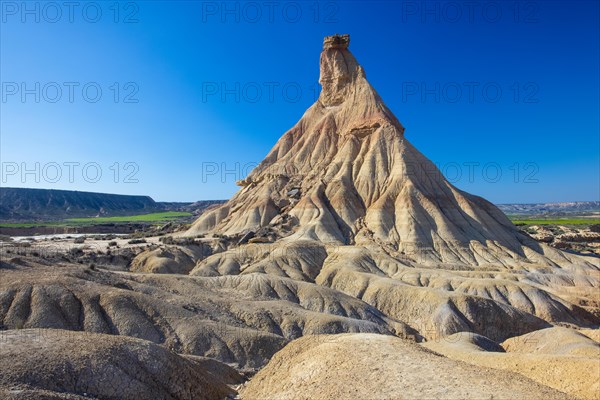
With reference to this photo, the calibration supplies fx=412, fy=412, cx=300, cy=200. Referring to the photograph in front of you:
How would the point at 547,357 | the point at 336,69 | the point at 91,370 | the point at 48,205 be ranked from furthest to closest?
1. the point at 48,205
2. the point at 336,69
3. the point at 547,357
4. the point at 91,370

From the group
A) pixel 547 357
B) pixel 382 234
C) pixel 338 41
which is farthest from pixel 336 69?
pixel 547 357

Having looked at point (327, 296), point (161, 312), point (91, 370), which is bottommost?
point (327, 296)

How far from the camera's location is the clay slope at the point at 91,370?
40.0ft

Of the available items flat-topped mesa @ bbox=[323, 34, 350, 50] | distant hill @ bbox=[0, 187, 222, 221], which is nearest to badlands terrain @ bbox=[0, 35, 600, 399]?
flat-topped mesa @ bbox=[323, 34, 350, 50]

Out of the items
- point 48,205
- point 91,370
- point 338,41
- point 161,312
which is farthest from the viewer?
point 48,205

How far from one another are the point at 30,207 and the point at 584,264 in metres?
173

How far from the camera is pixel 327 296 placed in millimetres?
36281

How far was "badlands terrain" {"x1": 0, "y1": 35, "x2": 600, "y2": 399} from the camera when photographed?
14.0 m

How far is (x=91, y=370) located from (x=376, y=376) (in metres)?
9.36

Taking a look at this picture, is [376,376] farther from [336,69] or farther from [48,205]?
[48,205]

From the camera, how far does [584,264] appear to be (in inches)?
2208

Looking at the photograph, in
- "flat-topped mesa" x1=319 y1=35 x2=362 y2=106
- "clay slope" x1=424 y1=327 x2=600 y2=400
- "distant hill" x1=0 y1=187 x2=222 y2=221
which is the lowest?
"clay slope" x1=424 y1=327 x2=600 y2=400

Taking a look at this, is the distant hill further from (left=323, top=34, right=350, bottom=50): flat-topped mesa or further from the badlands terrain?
(left=323, top=34, right=350, bottom=50): flat-topped mesa

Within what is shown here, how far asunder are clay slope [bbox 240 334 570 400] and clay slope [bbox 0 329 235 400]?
3.15m
